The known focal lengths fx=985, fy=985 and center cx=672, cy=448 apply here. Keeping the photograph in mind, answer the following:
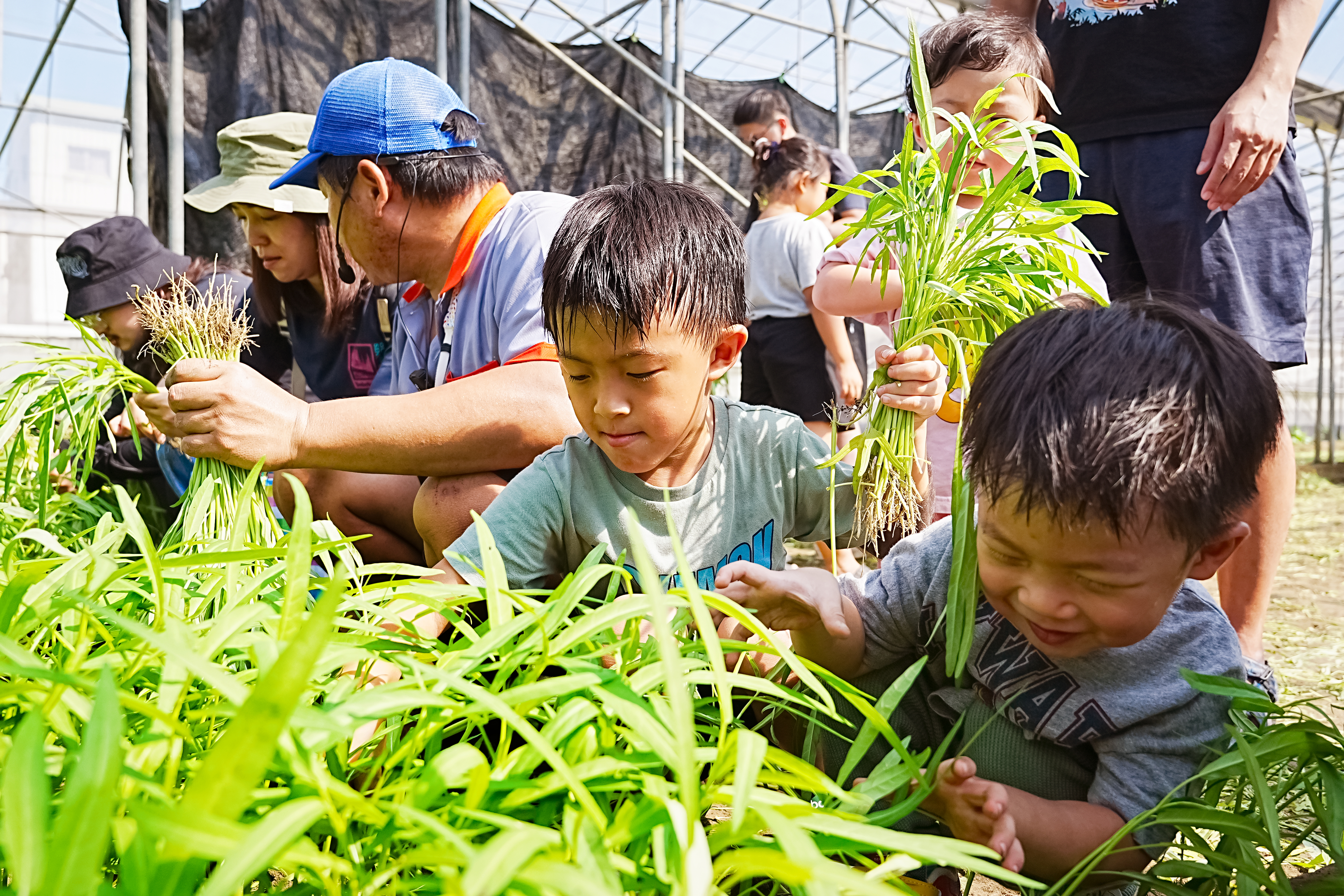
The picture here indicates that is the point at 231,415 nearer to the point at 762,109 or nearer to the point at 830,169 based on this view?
the point at 830,169

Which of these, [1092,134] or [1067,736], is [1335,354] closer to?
[1092,134]

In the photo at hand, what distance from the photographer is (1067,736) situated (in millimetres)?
870

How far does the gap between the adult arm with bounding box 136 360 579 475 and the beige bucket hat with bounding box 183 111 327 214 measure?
0.70 metres

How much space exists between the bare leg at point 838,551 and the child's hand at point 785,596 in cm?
19

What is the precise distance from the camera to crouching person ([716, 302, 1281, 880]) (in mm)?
731

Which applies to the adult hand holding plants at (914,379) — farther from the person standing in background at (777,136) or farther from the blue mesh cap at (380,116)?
the person standing in background at (777,136)

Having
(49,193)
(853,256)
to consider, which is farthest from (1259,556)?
(49,193)

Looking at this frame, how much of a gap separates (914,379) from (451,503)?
70 centimetres

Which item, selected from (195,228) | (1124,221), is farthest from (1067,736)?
(195,228)

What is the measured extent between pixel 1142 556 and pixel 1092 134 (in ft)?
3.47

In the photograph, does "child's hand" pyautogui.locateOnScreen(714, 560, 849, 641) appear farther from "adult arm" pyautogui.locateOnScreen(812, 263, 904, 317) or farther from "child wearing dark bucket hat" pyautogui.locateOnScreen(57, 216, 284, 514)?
"child wearing dark bucket hat" pyautogui.locateOnScreen(57, 216, 284, 514)

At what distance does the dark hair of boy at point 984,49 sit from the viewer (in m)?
1.42

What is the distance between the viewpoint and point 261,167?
2.13 metres

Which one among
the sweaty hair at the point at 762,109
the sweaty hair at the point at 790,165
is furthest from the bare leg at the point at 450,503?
the sweaty hair at the point at 762,109
